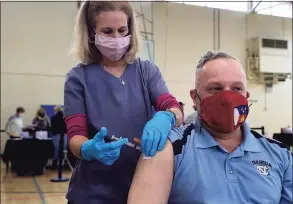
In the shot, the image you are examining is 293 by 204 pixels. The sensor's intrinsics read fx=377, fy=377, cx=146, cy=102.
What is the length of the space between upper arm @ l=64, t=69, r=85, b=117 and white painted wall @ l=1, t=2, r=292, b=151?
258 inches

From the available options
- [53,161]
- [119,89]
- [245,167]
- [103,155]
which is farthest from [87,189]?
[53,161]

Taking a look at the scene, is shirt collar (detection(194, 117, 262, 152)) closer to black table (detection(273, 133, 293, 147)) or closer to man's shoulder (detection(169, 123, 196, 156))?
man's shoulder (detection(169, 123, 196, 156))

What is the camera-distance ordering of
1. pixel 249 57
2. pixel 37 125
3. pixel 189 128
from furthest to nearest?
pixel 249 57 → pixel 37 125 → pixel 189 128

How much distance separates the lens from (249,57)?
9805 millimetres

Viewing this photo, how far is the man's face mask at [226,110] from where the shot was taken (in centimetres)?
108

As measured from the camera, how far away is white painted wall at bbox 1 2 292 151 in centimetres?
797

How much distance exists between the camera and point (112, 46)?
Answer: 4.23 ft

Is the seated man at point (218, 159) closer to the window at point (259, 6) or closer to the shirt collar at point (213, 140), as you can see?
the shirt collar at point (213, 140)

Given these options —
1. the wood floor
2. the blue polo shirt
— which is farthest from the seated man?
the wood floor

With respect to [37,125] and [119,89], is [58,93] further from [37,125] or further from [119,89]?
[119,89]

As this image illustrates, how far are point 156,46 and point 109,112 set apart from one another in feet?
25.6

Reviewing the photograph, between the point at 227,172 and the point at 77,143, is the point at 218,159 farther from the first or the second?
the point at 77,143

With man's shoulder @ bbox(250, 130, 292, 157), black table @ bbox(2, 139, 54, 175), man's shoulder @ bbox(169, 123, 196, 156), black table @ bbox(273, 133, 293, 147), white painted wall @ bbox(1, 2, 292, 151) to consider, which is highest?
white painted wall @ bbox(1, 2, 292, 151)

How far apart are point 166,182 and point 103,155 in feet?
0.64
